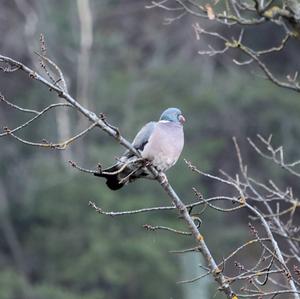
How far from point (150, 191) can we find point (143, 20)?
480cm

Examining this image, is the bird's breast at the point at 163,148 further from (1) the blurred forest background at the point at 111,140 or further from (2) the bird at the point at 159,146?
(1) the blurred forest background at the point at 111,140

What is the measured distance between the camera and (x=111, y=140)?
22688mm

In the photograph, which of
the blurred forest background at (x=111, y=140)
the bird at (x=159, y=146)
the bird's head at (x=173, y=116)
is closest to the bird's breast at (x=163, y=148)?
the bird at (x=159, y=146)

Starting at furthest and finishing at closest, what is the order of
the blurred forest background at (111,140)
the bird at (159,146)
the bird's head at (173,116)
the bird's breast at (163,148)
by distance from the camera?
the blurred forest background at (111,140) < the bird's head at (173,116) < the bird's breast at (163,148) < the bird at (159,146)

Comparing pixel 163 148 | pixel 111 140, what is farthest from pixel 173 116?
pixel 111 140

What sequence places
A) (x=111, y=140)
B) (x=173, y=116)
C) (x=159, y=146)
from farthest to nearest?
(x=111, y=140) → (x=173, y=116) → (x=159, y=146)

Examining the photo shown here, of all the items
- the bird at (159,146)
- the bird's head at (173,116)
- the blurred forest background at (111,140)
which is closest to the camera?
the bird at (159,146)

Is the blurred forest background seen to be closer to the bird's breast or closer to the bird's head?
the bird's head

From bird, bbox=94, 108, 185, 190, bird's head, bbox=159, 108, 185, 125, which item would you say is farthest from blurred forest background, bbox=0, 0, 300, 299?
bird, bbox=94, 108, 185, 190

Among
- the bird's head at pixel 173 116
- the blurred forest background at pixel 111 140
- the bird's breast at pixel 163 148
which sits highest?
the blurred forest background at pixel 111 140

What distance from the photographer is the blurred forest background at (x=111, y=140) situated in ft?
69.4

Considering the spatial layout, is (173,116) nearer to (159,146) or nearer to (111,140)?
(159,146)

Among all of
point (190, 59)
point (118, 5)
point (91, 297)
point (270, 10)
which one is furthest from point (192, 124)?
point (270, 10)

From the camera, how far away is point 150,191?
21.9 m
